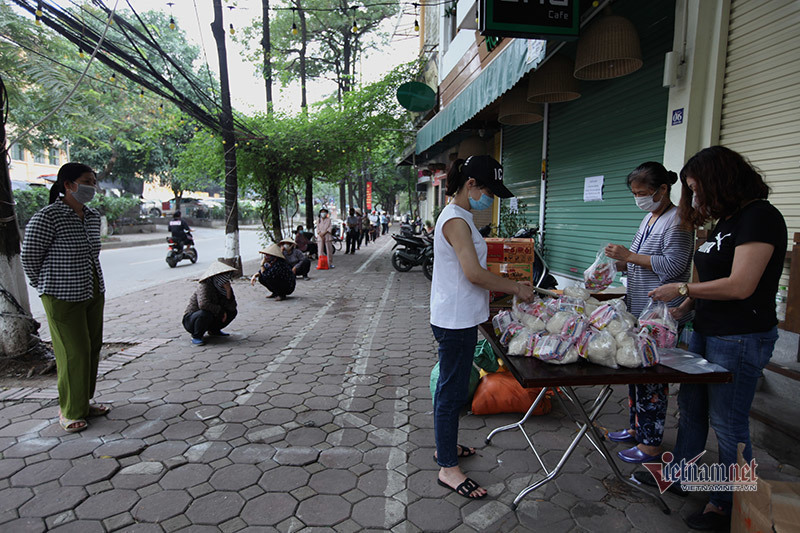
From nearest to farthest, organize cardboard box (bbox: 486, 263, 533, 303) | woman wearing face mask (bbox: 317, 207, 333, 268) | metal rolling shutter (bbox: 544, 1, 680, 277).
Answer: cardboard box (bbox: 486, 263, 533, 303)
metal rolling shutter (bbox: 544, 1, 680, 277)
woman wearing face mask (bbox: 317, 207, 333, 268)

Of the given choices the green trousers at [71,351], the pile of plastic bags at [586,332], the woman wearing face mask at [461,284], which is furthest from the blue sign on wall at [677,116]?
the green trousers at [71,351]

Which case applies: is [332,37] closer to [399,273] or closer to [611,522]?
[399,273]

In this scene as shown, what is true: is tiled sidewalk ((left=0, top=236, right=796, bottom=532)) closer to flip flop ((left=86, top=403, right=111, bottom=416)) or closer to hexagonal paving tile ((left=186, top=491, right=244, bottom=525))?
hexagonal paving tile ((left=186, top=491, right=244, bottom=525))

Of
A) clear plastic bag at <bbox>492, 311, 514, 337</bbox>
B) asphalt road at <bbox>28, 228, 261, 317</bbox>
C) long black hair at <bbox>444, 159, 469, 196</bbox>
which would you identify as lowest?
asphalt road at <bbox>28, 228, 261, 317</bbox>

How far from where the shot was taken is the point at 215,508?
2404mm

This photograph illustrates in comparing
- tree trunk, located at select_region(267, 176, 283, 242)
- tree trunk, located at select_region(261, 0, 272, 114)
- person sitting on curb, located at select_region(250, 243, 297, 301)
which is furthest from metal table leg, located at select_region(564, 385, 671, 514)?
tree trunk, located at select_region(261, 0, 272, 114)

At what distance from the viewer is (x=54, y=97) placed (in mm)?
7004

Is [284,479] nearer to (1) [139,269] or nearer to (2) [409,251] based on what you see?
(2) [409,251]

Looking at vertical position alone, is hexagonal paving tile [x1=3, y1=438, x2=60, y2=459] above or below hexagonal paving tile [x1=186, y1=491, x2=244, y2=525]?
below

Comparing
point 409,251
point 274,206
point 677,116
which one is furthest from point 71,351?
point 274,206

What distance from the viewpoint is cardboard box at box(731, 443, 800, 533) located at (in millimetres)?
1656

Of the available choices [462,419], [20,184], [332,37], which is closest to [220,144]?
[462,419]

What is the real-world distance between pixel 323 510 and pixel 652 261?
2380mm

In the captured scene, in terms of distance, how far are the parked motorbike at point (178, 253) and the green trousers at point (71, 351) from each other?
418 inches
